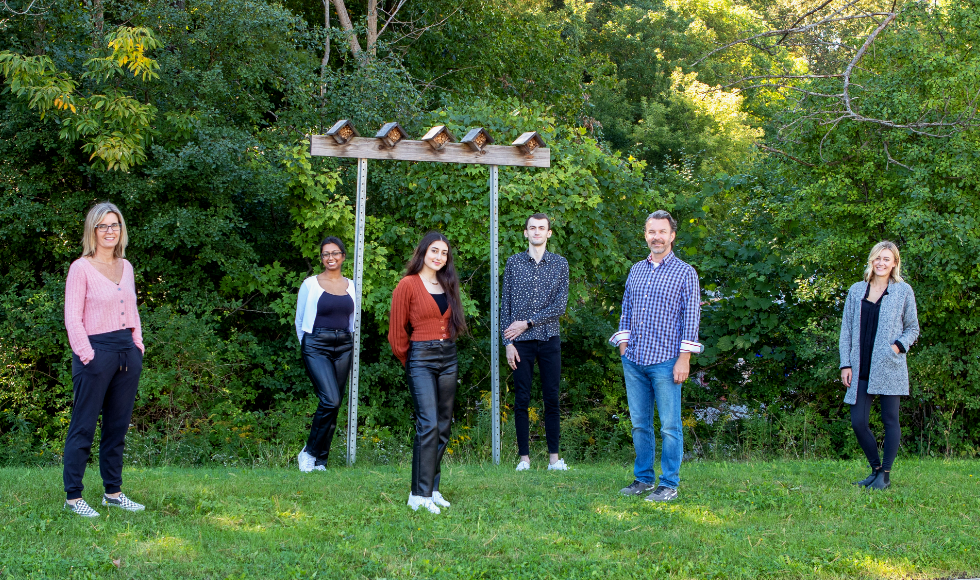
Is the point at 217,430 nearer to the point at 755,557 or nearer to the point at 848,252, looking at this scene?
the point at 755,557

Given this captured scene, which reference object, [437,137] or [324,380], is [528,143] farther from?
[324,380]

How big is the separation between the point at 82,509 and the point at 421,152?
4.20 meters

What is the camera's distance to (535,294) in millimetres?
6742

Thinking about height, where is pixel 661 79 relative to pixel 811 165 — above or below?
above

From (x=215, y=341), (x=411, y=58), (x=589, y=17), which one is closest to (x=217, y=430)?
(x=215, y=341)

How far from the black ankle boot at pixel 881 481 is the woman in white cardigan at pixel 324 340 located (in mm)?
4111

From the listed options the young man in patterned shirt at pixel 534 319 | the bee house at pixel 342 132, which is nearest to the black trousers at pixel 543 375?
the young man in patterned shirt at pixel 534 319

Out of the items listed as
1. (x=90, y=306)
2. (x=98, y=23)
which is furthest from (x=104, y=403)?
(x=98, y=23)

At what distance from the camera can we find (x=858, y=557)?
4.09 metres

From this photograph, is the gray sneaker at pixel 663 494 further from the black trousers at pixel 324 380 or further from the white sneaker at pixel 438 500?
Answer: the black trousers at pixel 324 380

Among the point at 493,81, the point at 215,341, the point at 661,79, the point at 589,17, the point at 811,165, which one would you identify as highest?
the point at 589,17

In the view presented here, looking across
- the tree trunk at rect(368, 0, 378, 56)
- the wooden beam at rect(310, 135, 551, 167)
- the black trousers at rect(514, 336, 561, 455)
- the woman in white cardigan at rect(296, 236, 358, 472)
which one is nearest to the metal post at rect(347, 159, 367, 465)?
the wooden beam at rect(310, 135, 551, 167)

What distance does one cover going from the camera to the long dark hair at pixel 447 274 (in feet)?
16.6

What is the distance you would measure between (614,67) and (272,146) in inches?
717
